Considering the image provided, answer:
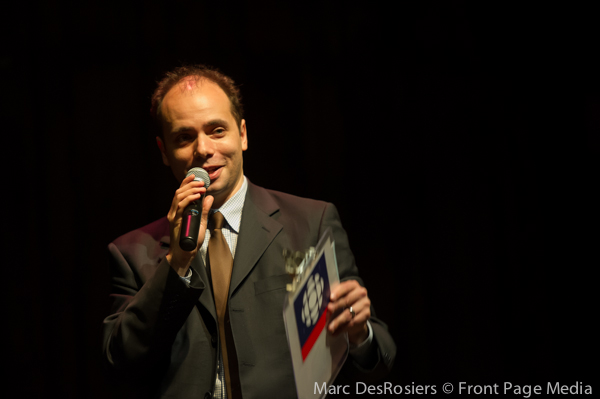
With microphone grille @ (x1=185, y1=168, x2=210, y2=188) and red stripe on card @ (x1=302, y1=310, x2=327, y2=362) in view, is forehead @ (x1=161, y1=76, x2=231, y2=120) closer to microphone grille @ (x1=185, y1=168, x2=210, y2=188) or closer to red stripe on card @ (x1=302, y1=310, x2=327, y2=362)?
microphone grille @ (x1=185, y1=168, x2=210, y2=188)

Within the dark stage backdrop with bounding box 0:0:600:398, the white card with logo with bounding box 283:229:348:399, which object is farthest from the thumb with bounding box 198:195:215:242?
the dark stage backdrop with bounding box 0:0:600:398

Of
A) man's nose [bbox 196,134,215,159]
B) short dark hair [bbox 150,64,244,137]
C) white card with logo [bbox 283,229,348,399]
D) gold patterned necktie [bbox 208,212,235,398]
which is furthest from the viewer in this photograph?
short dark hair [bbox 150,64,244,137]

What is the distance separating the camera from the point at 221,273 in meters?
1.53

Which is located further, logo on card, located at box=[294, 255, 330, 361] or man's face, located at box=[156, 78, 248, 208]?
man's face, located at box=[156, 78, 248, 208]

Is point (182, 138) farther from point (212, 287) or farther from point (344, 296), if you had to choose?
point (344, 296)

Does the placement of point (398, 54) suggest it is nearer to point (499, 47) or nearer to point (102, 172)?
point (499, 47)

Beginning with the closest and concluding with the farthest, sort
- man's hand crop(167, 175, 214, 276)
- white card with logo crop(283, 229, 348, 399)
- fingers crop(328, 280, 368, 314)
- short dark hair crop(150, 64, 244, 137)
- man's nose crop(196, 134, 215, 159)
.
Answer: white card with logo crop(283, 229, 348, 399)
fingers crop(328, 280, 368, 314)
man's hand crop(167, 175, 214, 276)
man's nose crop(196, 134, 215, 159)
short dark hair crop(150, 64, 244, 137)

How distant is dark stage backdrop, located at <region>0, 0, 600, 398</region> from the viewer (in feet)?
7.45

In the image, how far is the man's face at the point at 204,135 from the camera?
5.25 feet

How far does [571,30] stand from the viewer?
2.51 metres

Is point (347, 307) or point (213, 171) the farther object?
point (213, 171)

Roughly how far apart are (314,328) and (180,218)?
1.56 ft

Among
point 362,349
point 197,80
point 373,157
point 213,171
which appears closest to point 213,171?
point 213,171

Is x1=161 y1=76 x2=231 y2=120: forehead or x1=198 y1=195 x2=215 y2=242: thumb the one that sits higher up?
x1=161 y1=76 x2=231 y2=120: forehead
